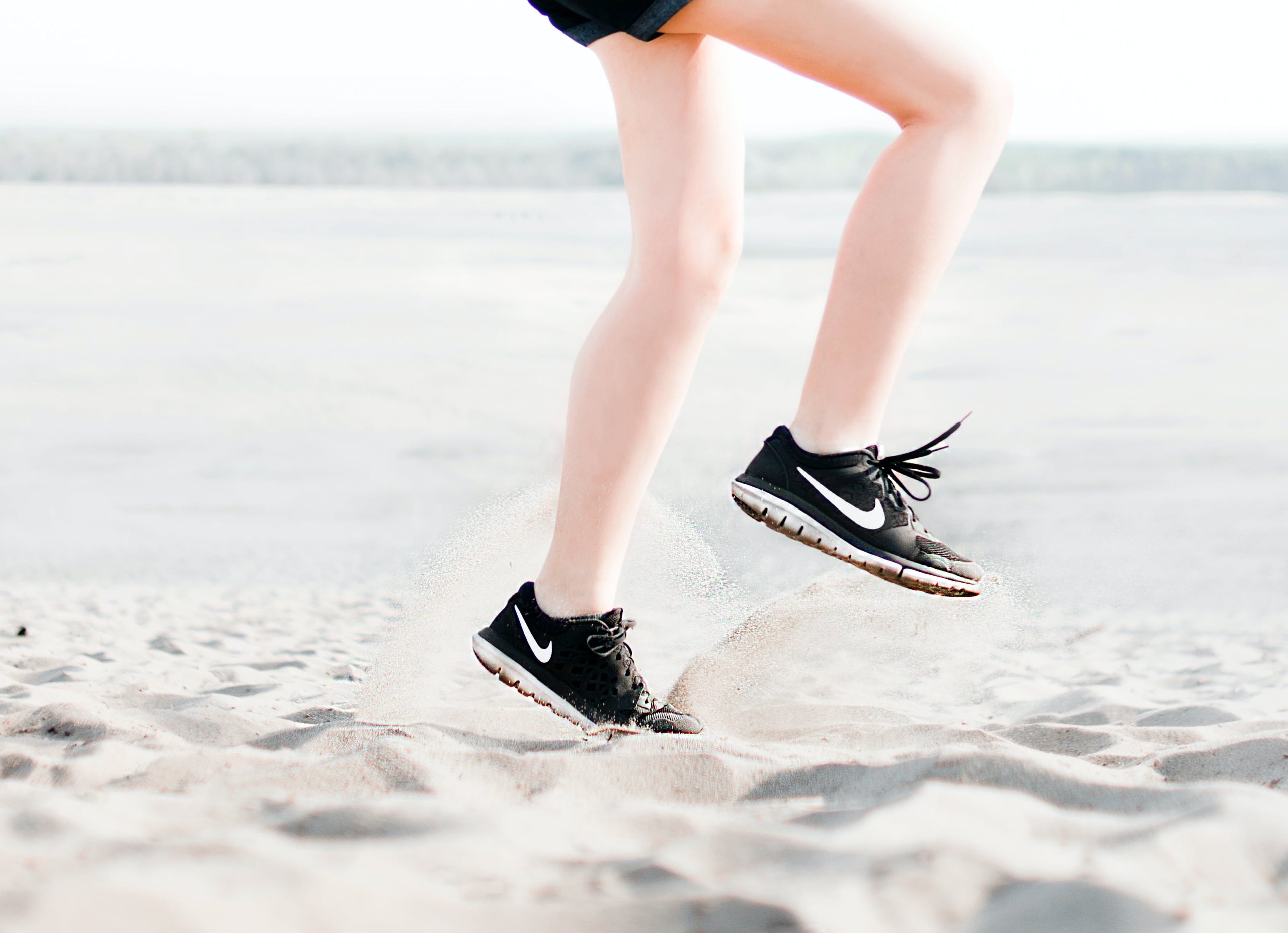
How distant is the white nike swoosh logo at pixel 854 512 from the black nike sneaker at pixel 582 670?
39 centimetres

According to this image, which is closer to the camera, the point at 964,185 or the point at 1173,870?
the point at 1173,870

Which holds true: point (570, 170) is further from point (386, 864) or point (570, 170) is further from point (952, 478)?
point (386, 864)

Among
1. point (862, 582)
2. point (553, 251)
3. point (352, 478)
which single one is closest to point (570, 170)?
point (553, 251)

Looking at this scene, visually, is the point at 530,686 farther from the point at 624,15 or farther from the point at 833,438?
the point at 624,15

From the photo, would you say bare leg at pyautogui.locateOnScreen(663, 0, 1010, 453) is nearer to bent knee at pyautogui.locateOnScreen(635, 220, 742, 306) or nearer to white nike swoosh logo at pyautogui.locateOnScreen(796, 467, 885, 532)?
white nike swoosh logo at pyautogui.locateOnScreen(796, 467, 885, 532)

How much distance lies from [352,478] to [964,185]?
4.43 m

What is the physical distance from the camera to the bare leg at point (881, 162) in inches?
66.6

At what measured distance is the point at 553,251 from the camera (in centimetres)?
1572

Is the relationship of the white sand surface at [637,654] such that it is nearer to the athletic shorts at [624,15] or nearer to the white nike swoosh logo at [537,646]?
the white nike swoosh logo at [537,646]

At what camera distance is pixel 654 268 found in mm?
1810

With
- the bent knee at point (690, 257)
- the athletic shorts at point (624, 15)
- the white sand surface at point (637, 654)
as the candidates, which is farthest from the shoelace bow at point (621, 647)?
the athletic shorts at point (624, 15)

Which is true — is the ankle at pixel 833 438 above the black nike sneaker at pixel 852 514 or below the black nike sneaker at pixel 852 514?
above

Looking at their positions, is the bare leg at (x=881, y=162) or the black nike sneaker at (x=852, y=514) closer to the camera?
the bare leg at (x=881, y=162)

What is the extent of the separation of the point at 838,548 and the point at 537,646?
51cm
